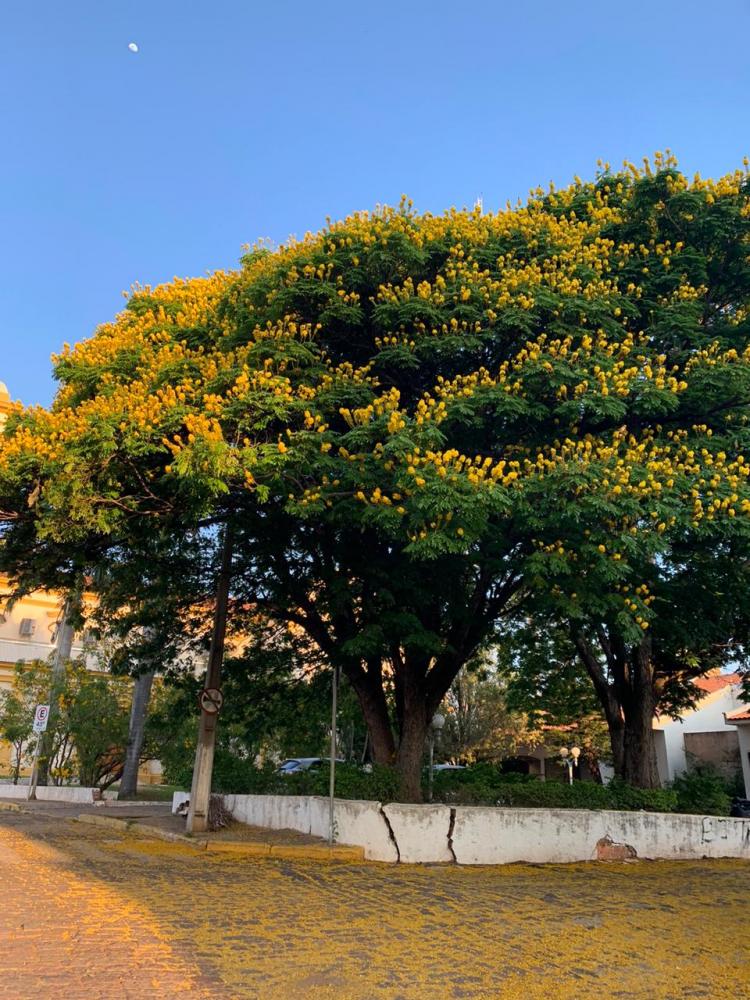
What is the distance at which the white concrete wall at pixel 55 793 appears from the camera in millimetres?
20094

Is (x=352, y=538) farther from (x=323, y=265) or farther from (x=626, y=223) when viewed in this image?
(x=626, y=223)

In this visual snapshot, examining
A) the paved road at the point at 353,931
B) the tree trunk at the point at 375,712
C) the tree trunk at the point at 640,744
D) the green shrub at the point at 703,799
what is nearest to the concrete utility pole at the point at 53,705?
the tree trunk at the point at 375,712

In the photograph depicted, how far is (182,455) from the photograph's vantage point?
8.04 meters

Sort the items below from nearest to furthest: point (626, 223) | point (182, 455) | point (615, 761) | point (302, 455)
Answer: point (182, 455) → point (302, 455) → point (626, 223) → point (615, 761)

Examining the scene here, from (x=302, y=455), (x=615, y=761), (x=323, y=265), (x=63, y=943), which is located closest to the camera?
(x=63, y=943)

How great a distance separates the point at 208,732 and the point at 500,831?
4682mm

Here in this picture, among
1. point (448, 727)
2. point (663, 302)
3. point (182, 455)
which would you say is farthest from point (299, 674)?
point (448, 727)

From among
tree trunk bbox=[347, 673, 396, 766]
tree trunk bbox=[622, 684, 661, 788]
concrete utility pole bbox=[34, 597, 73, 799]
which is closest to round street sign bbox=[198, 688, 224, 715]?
tree trunk bbox=[347, 673, 396, 766]

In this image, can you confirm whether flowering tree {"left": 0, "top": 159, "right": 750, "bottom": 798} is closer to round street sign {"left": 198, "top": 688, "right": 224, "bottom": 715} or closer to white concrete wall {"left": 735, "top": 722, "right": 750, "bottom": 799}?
round street sign {"left": 198, "top": 688, "right": 224, "bottom": 715}

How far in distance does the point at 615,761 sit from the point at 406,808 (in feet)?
22.8

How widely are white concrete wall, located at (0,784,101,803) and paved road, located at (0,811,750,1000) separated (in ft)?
35.9

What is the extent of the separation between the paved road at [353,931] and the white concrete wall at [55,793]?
35.9 ft

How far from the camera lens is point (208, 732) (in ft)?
39.4

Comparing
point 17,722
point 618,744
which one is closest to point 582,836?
point 618,744
